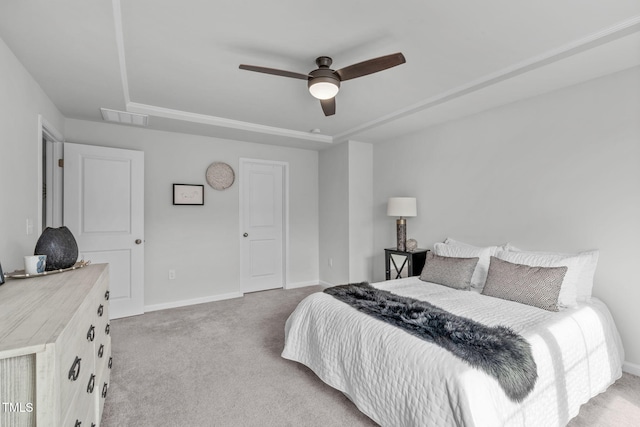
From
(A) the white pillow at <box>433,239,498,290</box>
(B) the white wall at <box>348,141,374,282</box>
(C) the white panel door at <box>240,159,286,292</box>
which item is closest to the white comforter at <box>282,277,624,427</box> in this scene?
(A) the white pillow at <box>433,239,498,290</box>

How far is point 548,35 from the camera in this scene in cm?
197

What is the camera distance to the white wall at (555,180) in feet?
7.68

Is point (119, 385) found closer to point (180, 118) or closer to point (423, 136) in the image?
point (180, 118)

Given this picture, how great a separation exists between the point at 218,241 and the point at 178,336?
1.57 metres

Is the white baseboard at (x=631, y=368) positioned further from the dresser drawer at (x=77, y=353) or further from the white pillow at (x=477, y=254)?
the dresser drawer at (x=77, y=353)

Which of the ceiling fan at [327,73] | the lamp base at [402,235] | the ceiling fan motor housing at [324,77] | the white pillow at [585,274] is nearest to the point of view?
the ceiling fan at [327,73]

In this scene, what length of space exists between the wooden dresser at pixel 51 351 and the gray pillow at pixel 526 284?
2729 mm

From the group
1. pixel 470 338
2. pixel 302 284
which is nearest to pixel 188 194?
pixel 302 284

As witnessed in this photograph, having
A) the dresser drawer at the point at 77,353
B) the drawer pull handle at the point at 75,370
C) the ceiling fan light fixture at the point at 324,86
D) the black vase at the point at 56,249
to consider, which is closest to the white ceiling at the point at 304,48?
the ceiling fan light fixture at the point at 324,86

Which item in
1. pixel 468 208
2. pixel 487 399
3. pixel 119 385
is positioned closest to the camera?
pixel 487 399

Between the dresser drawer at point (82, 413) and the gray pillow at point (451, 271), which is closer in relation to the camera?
the dresser drawer at point (82, 413)

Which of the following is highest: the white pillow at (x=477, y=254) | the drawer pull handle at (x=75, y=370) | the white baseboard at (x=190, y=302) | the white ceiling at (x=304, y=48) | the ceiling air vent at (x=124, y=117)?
the white ceiling at (x=304, y=48)

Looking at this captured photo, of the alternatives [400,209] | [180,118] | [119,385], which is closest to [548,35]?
[400,209]

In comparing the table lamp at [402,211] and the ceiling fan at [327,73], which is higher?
the ceiling fan at [327,73]
